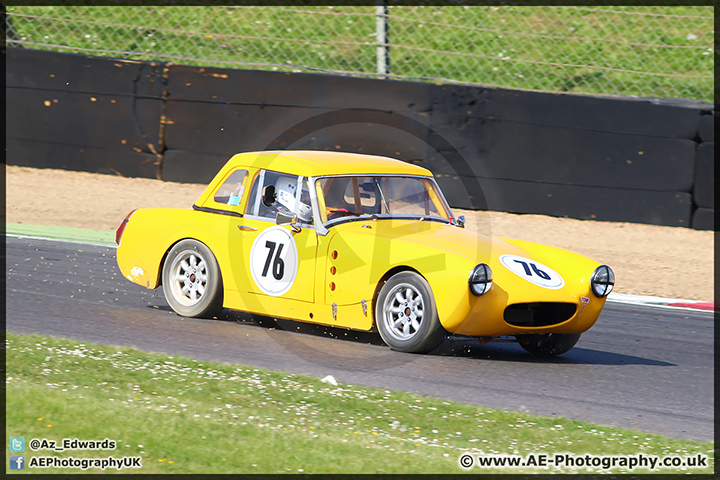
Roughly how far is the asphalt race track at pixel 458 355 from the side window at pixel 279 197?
2.96ft

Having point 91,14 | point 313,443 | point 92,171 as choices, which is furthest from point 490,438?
point 91,14

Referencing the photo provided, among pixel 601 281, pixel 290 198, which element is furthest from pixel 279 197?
pixel 601 281

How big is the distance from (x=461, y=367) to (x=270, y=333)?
1.57m

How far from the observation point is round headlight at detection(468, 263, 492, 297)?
19.8 ft

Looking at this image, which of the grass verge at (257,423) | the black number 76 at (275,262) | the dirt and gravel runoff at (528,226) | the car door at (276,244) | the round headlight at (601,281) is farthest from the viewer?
the dirt and gravel runoff at (528,226)

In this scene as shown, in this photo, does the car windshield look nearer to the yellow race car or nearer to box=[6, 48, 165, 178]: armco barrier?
the yellow race car

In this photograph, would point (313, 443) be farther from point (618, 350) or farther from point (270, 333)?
point (618, 350)

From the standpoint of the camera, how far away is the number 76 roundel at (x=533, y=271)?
20.7ft

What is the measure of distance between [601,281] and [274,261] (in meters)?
2.34

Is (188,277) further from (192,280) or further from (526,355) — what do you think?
(526,355)

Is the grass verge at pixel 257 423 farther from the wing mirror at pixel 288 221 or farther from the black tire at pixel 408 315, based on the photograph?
the wing mirror at pixel 288 221

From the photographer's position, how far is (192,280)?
750 centimetres

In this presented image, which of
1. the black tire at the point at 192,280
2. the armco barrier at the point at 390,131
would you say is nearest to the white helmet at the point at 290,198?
the black tire at the point at 192,280

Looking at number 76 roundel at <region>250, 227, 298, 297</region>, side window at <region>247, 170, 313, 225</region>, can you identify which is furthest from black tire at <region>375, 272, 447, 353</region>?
side window at <region>247, 170, 313, 225</region>
